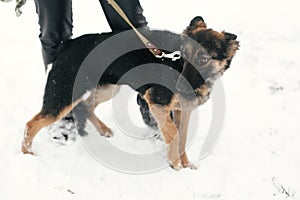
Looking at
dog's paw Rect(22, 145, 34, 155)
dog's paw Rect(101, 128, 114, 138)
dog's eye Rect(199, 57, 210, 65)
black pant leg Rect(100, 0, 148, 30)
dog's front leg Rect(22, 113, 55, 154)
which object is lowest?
dog's paw Rect(101, 128, 114, 138)

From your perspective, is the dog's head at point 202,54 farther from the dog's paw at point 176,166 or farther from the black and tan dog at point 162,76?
the dog's paw at point 176,166

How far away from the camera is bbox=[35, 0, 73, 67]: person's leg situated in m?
3.19

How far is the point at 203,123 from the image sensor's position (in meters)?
3.74

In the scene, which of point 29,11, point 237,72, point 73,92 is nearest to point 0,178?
point 73,92

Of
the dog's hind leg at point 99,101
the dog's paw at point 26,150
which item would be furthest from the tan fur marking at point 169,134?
the dog's paw at point 26,150

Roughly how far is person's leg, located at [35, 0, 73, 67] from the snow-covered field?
76 cm

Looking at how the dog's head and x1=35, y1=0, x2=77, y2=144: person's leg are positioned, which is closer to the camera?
the dog's head

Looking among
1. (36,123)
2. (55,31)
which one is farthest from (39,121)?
(55,31)

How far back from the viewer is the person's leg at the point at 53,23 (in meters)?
3.19

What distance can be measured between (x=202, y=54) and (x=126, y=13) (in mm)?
829

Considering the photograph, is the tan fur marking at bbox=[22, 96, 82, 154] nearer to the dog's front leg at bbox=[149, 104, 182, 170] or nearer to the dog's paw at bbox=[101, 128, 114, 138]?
the dog's paw at bbox=[101, 128, 114, 138]

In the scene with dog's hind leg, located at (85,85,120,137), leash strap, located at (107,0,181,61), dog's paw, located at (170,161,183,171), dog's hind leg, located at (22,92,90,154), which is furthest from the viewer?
dog's hind leg, located at (85,85,120,137)

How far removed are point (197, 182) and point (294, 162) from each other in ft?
2.67

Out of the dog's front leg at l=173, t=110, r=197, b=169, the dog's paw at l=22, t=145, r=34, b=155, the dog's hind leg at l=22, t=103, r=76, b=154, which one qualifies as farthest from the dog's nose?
the dog's paw at l=22, t=145, r=34, b=155
